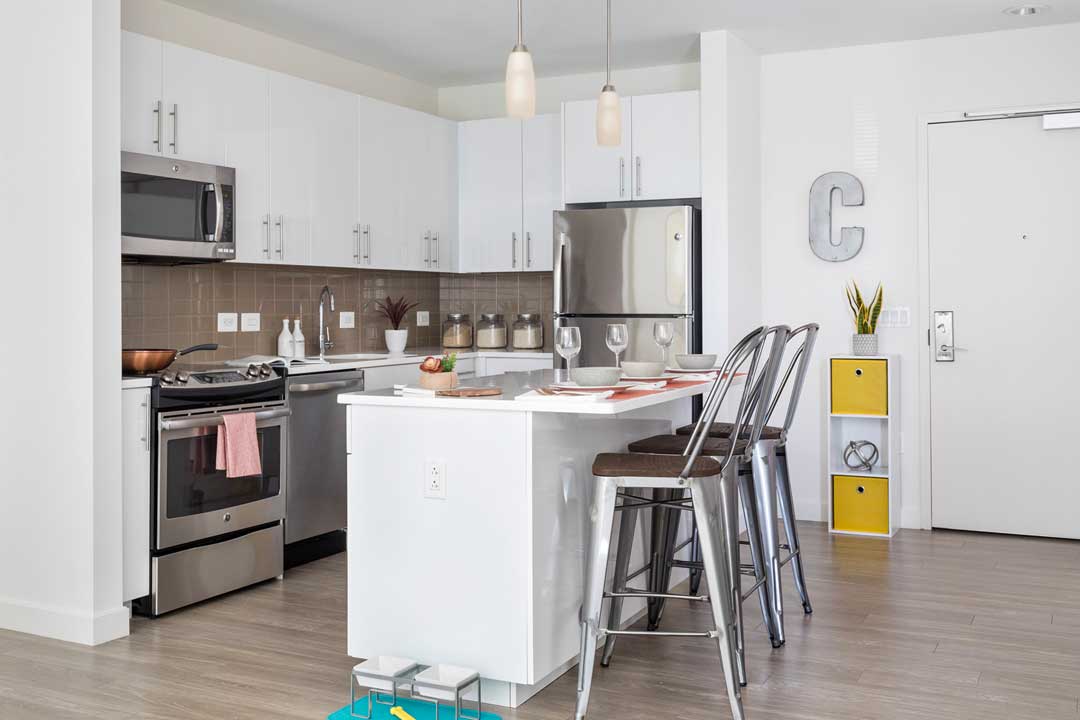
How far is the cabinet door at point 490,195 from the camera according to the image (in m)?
6.05

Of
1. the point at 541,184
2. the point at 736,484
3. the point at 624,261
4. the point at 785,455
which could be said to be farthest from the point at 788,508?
the point at 541,184

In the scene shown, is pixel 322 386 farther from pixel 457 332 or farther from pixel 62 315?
pixel 457 332

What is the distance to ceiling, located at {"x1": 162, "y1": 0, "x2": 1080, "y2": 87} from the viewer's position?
15.5 feet

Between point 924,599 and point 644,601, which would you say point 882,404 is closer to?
point 924,599

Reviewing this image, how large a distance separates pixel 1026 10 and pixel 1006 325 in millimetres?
1518

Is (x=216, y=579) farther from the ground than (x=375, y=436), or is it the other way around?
(x=375, y=436)

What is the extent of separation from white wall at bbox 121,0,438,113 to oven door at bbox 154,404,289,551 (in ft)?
5.91

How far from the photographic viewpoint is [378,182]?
5.49 metres

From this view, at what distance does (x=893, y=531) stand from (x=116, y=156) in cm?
402

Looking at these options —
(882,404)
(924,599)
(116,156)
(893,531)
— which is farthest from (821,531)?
(116,156)

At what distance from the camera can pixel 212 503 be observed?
4.11m

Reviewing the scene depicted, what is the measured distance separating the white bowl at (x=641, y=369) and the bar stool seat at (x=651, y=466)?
1.71 ft

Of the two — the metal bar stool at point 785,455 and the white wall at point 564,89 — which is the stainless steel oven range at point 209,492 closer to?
the metal bar stool at point 785,455

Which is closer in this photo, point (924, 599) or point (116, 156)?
A: point (116, 156)
